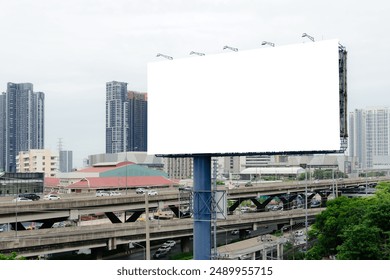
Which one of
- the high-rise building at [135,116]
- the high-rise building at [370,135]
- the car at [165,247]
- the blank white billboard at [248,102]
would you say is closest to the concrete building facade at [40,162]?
the high-rise building at [135,116]

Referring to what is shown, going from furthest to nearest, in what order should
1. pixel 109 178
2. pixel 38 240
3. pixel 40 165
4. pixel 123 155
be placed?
pixel 123 155 < pixel 40 165 < pixel 109 178 < pixel 38 240

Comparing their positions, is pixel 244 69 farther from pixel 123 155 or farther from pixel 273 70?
pixel 123 155

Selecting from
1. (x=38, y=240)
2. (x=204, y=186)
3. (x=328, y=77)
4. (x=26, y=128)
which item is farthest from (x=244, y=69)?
(x=26, y=128)

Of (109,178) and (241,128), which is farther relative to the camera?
(109,178)

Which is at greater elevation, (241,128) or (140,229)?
(241,128)

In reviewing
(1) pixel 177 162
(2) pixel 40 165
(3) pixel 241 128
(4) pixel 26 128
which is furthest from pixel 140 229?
(4) pixel 26 128
